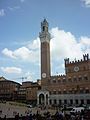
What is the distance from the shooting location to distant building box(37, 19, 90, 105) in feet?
230

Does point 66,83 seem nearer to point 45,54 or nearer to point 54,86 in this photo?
point 54,86

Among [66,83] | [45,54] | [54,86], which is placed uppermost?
[45,54]

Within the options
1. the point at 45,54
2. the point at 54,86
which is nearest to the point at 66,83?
the point at 54,86

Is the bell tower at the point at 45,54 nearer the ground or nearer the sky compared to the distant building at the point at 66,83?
nearer the sky

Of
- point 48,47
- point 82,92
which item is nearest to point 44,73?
point 48,47

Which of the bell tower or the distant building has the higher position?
the bell tower

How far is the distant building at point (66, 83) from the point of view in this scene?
70.2 meters

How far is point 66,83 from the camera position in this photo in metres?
73.9

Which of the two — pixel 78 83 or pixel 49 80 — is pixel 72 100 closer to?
pixel 78 83

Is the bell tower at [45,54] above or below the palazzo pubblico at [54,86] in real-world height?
above

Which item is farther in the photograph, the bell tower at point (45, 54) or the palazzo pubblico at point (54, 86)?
the bell tower at point (45, 54)

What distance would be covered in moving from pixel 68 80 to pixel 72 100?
6089mm

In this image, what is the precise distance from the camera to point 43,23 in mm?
85000

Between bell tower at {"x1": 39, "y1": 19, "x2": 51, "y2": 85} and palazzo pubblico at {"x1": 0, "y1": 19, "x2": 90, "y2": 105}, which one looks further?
bell tower at {"x1": 39, "y1": 19, "x2": 51, "y2": 85}
